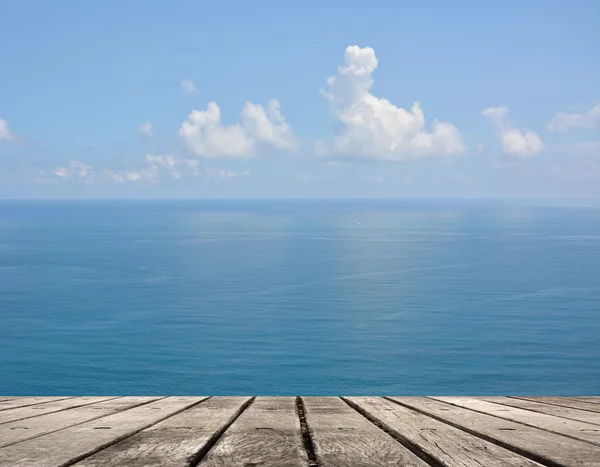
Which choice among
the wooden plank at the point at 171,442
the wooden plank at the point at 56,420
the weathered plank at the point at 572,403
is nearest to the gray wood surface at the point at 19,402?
the wooden plank at the point at 56,420

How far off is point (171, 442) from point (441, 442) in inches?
57.2

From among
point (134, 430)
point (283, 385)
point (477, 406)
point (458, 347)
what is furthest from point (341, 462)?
point (458, 347)

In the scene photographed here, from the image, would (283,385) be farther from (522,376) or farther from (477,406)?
(477,406)

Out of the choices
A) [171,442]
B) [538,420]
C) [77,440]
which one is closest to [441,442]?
[538,420]

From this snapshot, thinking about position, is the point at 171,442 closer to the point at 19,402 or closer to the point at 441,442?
the point at 441,442

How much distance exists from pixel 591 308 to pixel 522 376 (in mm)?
31355

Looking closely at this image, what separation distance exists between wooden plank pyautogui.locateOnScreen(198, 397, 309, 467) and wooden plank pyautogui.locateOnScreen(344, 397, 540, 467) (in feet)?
1.94

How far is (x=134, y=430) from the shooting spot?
12.3ft

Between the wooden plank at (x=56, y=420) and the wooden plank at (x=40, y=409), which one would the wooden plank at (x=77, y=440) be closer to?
the wooden plank at (x=56, y=420)

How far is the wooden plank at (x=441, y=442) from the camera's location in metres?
3.03

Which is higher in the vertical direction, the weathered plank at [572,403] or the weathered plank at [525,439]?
the weathered plank at [572,403]

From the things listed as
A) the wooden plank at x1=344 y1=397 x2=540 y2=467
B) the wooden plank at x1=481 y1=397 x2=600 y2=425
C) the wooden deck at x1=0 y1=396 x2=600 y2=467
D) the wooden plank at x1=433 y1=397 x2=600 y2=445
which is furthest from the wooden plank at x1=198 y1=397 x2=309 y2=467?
the wooden plank at x1=481 y1=397 x2=600 y2=425

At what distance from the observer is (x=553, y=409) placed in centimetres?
500

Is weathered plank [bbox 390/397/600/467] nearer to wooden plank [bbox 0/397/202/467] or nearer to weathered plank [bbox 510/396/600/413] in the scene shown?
weathered plank [bbox 510/396/600/413]
